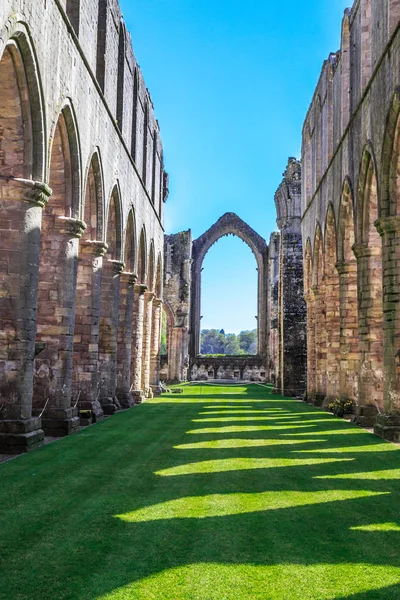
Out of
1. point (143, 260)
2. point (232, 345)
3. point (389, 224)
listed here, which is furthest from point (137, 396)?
point (232, 345)

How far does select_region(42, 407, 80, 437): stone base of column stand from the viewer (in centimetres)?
1051

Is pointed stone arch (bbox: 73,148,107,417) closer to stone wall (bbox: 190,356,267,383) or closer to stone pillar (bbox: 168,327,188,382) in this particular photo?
stone pillar (bbox: 168,327,188,382)

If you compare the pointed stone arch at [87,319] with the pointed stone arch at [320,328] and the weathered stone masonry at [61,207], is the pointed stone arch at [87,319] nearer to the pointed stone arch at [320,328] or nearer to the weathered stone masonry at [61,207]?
the weathered stone masonry at [61,207]

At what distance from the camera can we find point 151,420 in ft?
44.0

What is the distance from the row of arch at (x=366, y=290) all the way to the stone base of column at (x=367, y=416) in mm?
20

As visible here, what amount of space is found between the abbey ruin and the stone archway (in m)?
16.5

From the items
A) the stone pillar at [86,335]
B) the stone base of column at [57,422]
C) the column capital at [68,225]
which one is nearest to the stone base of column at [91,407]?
the stone pillar at [86,335]

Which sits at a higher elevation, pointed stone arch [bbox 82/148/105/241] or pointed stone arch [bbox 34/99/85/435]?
pointed stone arch [bbox 82/148/105/241]

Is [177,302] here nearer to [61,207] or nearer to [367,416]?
[367,416]

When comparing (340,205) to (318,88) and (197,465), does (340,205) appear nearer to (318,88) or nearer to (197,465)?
(318,88)

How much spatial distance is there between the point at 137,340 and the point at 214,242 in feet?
75.9

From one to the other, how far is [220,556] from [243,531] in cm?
64

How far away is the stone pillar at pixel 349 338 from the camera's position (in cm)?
1538

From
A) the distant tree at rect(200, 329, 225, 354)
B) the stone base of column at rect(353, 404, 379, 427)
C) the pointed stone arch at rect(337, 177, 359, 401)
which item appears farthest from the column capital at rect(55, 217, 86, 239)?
the distant tree at rect(200, 329, 225, 354)
